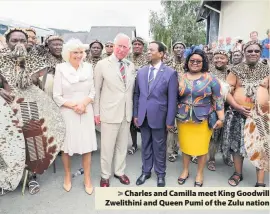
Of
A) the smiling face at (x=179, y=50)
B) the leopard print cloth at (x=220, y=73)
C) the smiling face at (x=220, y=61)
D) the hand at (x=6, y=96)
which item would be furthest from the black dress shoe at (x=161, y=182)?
the smiling face at (x=179, y=50)

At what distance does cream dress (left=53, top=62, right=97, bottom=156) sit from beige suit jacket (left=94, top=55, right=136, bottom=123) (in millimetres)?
98

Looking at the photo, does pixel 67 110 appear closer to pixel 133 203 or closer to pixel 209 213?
pixel 133 203

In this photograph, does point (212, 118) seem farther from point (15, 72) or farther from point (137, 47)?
point (15, 72)

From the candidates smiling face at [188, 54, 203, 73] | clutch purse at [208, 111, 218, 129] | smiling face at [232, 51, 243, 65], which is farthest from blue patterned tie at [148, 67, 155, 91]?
smiling face at [232, 51, 243, 65]

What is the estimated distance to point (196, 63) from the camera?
302cm

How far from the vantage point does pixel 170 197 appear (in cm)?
310

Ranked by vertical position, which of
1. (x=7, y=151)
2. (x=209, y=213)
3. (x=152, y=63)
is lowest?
(x=209, y=213)

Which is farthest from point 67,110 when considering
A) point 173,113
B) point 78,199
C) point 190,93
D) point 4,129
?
point 190,93

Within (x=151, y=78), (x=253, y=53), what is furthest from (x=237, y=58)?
(x=151, y=78)

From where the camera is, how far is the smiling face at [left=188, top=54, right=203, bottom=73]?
3020mm

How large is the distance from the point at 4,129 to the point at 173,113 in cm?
180

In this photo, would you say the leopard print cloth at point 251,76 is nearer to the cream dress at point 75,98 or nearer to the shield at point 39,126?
the cream dress at point 75,98

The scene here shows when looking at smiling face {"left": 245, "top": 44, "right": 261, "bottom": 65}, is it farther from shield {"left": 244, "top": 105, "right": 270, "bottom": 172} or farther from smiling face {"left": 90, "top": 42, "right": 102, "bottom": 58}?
smiling face {"left": 90, "top": 42, "right": 102, "bottom": 58}

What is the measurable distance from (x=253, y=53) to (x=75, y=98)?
2.15m
